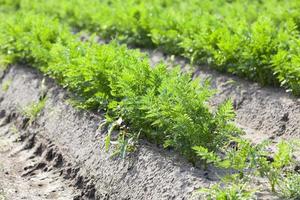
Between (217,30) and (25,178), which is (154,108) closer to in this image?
(25,178)

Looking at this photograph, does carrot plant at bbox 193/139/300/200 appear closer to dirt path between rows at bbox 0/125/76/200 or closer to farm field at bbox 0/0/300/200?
farm field at bbox 0/0/300/200

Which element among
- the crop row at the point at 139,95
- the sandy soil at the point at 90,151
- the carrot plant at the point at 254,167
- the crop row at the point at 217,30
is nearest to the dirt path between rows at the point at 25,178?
the sandy soil at the point at 90,151

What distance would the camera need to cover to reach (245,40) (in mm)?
8719

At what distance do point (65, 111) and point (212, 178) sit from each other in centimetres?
298

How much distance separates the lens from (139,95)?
6953 mm

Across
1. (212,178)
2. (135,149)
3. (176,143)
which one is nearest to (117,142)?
(135,149)

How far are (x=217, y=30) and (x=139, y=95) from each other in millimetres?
2644

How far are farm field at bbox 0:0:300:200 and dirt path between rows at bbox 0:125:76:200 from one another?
15mm

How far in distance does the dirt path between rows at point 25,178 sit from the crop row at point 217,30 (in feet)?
8.62

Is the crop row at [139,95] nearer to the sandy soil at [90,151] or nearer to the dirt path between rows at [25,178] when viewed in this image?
the sandy soil at [90,151]

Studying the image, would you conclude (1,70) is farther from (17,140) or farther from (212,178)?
(212,178)

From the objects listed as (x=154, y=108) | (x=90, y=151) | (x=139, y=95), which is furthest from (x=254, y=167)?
(x=90, y=151)

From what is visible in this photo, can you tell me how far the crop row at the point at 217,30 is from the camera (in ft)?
27.7

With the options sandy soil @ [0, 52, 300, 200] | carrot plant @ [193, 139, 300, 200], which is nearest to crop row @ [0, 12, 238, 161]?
sandy soil @ [0, 52, 300, 200]
